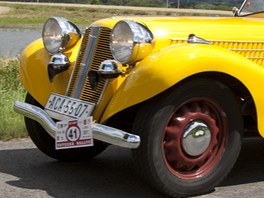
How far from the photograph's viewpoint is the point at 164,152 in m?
4.18

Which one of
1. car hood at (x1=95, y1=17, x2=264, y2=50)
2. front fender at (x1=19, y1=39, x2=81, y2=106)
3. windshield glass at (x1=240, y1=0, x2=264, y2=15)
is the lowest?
front fender at (x1=19, y1=39, x2=81, y2=106)

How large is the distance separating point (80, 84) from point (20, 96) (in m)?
2.70

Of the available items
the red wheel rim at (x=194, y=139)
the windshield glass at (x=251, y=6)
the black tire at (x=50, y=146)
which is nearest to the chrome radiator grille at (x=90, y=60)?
the black tire at (x=50, y=146)

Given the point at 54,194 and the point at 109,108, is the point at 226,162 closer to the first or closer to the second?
the point at 109,108

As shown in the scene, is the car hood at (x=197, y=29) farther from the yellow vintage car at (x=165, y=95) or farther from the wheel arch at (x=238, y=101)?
the wheel arch at (x=238, y=101)

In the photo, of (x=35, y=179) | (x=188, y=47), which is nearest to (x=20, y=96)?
(x=35, y=179)

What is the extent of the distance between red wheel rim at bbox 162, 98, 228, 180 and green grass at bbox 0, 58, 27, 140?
99.7 inches

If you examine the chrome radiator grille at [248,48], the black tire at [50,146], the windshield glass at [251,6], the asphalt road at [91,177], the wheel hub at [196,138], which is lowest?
the asphalt road at [91,177]

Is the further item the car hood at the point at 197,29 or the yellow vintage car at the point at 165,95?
the car hood at the point at 197,29

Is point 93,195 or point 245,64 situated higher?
point 245,64

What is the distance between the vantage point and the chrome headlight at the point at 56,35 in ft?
16.4

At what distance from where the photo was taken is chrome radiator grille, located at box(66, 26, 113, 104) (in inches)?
180

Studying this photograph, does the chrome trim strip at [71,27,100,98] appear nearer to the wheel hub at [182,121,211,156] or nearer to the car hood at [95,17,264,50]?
the car hood at [95,17,264,50]

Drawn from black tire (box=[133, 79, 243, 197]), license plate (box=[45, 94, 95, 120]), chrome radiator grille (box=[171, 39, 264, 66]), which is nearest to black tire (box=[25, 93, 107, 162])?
license plate (box=[45, 94, 95, 120])
